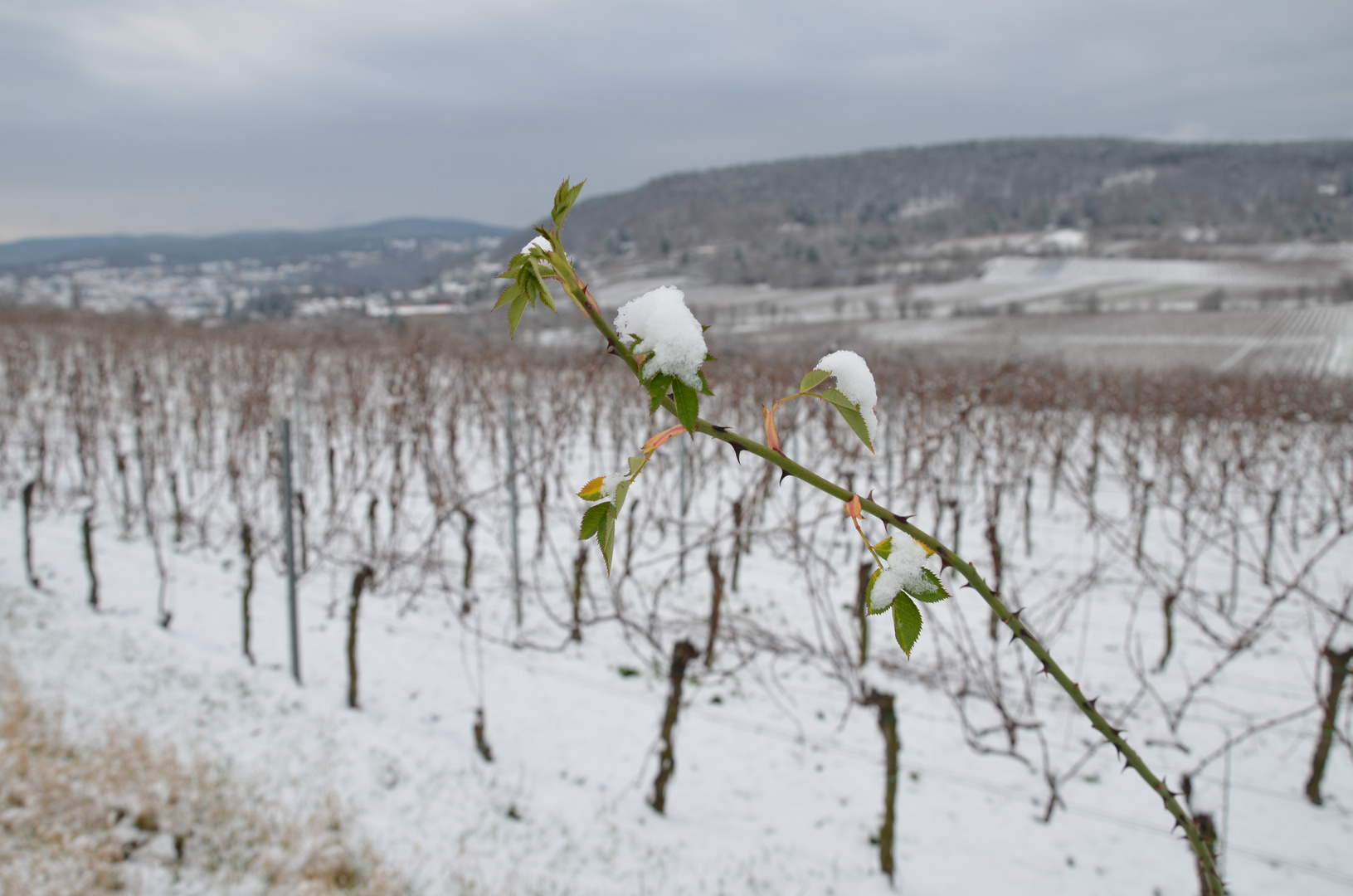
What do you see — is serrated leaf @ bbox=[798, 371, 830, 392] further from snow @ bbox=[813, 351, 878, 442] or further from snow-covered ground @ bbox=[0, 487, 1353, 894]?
snow-covered ground @ bbox=[0, 487, 1353, 894]

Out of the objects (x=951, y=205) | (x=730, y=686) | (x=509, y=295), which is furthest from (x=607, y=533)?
(x=951, y=205)

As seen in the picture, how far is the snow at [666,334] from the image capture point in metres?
0.35

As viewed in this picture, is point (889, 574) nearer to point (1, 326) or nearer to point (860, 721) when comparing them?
point (860, 721)

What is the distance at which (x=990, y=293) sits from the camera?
44625mm

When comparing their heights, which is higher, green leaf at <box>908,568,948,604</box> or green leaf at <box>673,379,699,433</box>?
green leaf at <box>673,379,699,433</box>

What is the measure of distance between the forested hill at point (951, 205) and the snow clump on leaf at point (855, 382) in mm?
38751

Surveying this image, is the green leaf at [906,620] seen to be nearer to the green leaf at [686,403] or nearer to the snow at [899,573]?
the snow at [899,573]

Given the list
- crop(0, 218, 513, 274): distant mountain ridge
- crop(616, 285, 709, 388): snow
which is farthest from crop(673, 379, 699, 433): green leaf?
crop(0, 218, 513, 274): distant mountain ridge

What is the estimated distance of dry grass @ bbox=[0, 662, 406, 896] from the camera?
2707 millimetres

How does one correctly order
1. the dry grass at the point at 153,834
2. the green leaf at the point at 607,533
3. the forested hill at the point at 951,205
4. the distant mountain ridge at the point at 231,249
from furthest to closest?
the distant mountain ridge at the point at 231,249, the forested hill at the point at 951,205, the dry grass at the point at 153,834, the green leaf at the point at 607,533

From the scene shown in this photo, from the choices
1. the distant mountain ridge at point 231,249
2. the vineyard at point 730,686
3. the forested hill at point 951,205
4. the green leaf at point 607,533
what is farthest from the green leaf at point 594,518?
the distant mountain ridge at point 231,249

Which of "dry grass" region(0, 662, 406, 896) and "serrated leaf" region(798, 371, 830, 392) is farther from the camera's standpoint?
"dry grass" region(0, 662, 406, 896)

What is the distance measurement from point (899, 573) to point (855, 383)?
110 millimetres

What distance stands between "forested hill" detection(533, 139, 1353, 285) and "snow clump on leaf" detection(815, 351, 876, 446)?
38.8 metres
